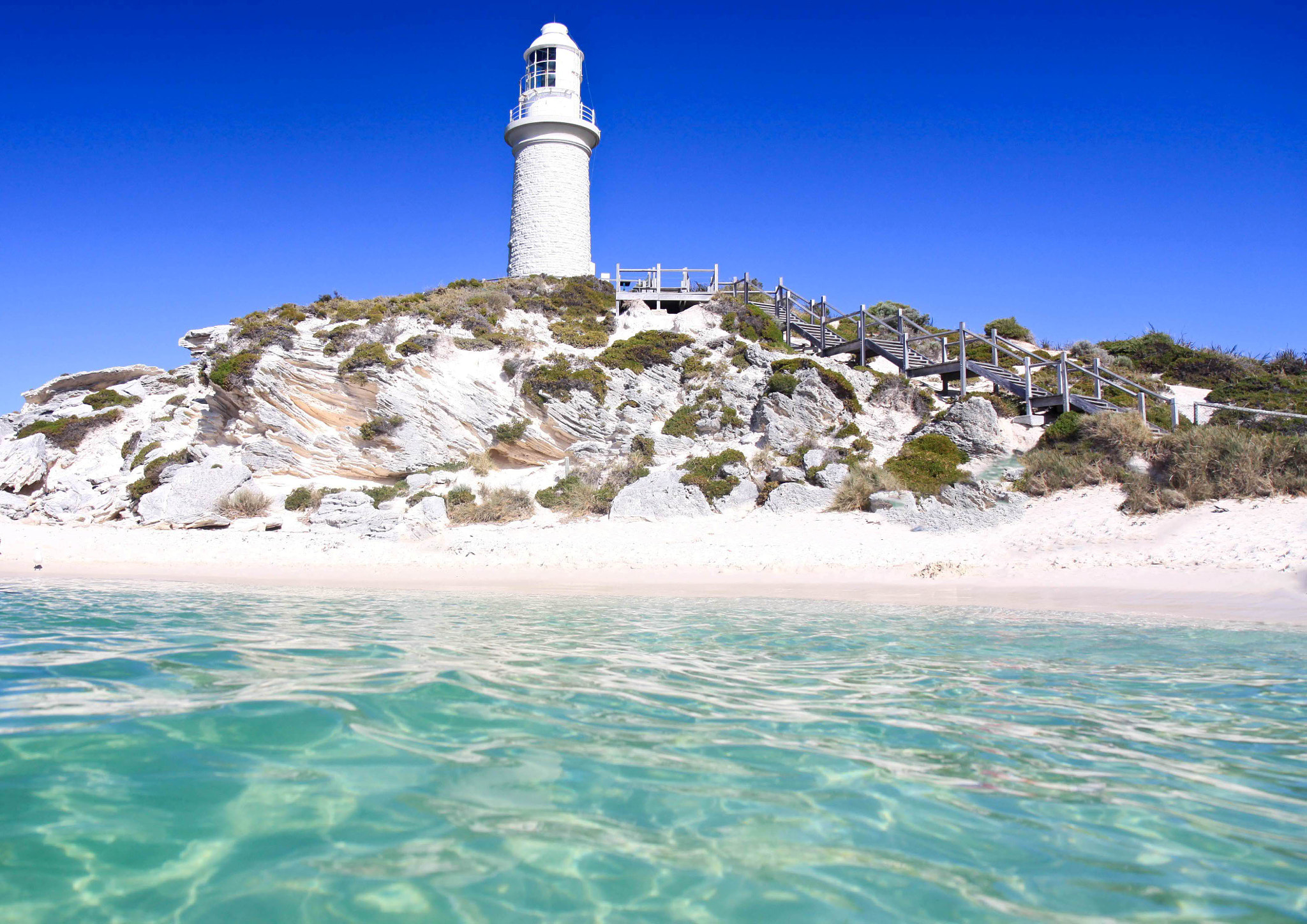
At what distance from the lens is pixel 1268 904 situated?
250cm

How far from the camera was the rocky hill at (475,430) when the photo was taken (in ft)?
61.4

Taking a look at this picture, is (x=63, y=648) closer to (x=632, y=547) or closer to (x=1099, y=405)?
(x=632, y=547)

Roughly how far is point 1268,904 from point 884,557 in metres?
12.3

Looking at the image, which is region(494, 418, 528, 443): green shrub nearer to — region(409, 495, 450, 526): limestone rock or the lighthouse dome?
region(409, 495, 450, 526): limestone rock

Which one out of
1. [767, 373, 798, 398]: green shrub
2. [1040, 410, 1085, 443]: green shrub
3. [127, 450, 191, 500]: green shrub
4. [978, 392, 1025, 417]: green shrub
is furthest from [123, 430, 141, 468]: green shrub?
[1040, 410, 1085, 443]: green shrub

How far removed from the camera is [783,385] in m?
21.8

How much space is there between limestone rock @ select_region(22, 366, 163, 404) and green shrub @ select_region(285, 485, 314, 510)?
13.1 metres

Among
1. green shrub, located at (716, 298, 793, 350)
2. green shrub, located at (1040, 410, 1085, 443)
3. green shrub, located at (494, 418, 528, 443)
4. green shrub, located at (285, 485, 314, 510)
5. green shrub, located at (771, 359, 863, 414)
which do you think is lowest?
green shrub, located at (285, 485, 314, 510)

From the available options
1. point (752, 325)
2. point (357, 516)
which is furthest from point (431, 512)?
point (752, 325)

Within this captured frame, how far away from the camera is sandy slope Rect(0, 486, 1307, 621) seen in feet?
36.9

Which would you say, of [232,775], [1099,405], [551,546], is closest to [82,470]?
[551,546]

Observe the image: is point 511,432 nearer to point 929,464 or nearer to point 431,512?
point 431,512

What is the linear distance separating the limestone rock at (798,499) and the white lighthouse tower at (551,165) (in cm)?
1942

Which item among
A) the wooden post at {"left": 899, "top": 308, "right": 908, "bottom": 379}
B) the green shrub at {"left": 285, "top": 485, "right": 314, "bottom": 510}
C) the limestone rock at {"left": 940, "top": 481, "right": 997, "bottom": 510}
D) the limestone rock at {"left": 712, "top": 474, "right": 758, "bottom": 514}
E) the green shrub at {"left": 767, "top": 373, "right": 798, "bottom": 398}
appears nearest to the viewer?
the limestone rock at {"left": 940, "top": 481, "right": 997, "bottom": 510}
